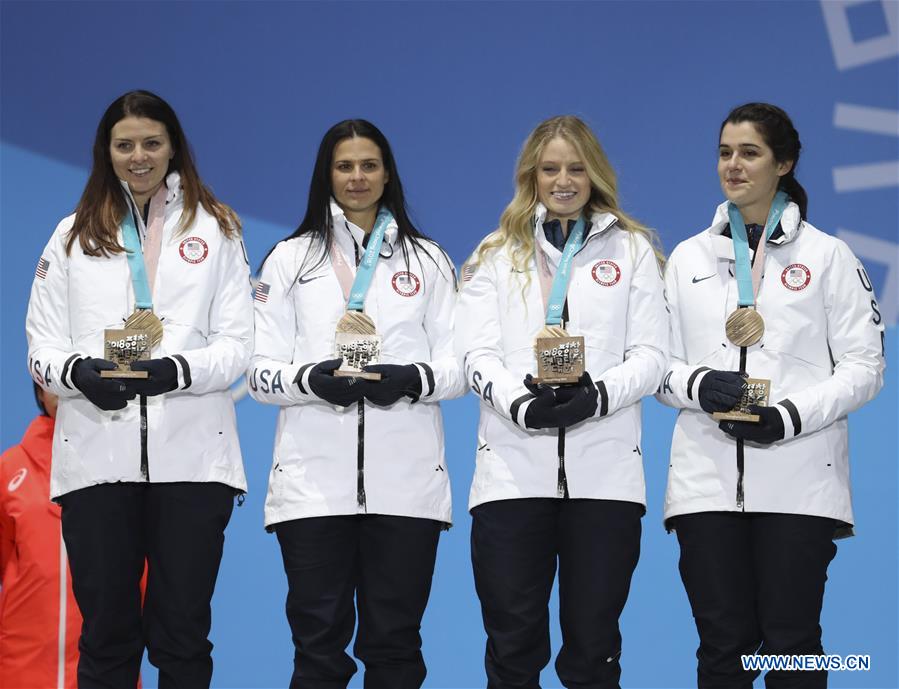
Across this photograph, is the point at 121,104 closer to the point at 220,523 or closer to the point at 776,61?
the point at 220,523

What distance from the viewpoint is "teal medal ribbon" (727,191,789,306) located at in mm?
A: 3676

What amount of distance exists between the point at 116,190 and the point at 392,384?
101cm

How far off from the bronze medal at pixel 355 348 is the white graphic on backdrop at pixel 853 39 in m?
2.48

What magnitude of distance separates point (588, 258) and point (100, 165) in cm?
143

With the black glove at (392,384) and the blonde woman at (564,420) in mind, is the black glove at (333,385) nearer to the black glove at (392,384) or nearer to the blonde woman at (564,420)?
the black glove at (392,384)

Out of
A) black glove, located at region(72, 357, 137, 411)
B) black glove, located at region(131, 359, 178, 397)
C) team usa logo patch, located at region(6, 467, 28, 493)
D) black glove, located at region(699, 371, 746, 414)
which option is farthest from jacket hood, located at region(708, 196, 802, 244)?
team usa logo patch, located at region(6, 467, 28, 493)

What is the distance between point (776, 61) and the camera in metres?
5.12

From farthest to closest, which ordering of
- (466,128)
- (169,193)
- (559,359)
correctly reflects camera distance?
(466,128) < (169,193) < (559,359)

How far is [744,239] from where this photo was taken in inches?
148

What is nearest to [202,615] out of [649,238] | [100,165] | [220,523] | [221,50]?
[220,523]

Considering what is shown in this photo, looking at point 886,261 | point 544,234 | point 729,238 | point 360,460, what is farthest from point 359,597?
point 886,261

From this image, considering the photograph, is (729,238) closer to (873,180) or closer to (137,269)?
(873,180)

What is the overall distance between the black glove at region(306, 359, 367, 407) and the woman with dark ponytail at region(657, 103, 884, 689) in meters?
0.88

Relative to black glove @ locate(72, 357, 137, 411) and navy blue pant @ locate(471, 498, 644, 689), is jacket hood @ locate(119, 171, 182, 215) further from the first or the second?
navy blue pant @ locate(471, 498, 644, 689)
